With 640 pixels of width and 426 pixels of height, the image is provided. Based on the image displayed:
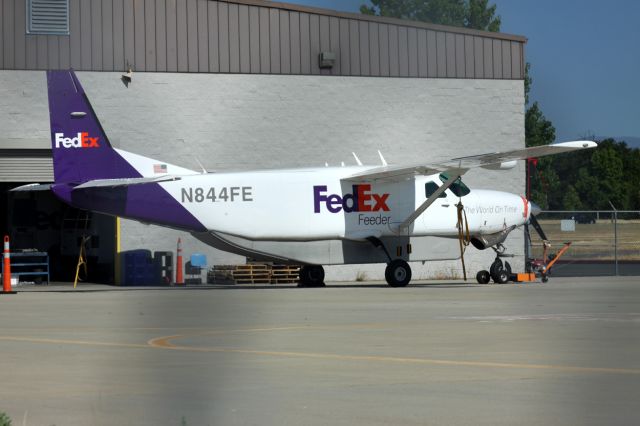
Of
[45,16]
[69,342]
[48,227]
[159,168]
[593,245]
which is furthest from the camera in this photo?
[593,245]

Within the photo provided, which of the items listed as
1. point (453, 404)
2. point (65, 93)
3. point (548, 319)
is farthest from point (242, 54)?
point (453, 404)

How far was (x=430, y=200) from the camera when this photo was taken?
3450 cm

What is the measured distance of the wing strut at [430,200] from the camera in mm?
34531

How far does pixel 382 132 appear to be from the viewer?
44594mm

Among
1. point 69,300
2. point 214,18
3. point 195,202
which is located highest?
point 214,18

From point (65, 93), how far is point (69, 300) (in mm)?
5899

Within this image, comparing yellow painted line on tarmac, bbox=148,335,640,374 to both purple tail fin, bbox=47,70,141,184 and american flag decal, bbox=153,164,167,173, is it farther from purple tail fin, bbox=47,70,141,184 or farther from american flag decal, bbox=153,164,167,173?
american flag decal, bbox=153,164,167,173

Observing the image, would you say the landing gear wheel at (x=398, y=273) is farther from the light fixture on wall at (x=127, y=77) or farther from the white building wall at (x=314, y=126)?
the light fixture on wall at (x=127, y=77)

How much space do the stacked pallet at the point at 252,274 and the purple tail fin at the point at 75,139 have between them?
8.65 meters

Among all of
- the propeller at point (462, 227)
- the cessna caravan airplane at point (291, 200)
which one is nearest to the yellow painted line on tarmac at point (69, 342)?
Answer: the cessna caravan airplane at point (291, 200)

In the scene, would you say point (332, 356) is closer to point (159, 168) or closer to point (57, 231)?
point (159, 168)

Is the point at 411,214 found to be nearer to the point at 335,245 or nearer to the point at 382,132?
the point at 335,245

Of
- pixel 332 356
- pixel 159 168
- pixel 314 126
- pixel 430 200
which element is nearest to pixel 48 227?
pixel 314 126

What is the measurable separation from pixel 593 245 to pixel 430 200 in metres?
20.4
